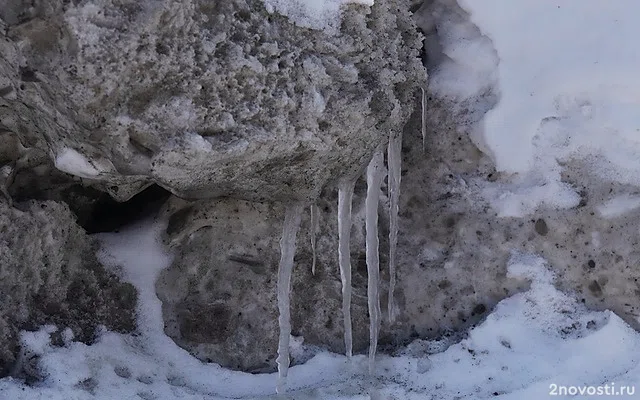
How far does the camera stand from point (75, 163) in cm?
163

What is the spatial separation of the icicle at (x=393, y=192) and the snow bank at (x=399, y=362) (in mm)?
220

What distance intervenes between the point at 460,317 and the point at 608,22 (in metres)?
0.88

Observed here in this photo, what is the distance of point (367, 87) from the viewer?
1746 mm

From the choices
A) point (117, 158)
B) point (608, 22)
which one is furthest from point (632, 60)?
point (117, 158)

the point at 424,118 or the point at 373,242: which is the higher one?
the point at 424,118

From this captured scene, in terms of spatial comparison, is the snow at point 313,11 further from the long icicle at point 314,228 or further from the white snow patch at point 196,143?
the long icicle at point 314,228

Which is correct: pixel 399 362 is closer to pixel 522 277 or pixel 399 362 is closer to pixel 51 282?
pixel 522 277

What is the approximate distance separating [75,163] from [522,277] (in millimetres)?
1170

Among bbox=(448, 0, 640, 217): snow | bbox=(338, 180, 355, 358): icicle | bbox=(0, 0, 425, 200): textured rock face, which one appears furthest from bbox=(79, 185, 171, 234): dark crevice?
bbox=(448, 0, 640, 217): snow

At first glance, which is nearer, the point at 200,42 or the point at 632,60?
the point at 200,42

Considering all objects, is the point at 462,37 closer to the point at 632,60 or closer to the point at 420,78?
the point at 420,78

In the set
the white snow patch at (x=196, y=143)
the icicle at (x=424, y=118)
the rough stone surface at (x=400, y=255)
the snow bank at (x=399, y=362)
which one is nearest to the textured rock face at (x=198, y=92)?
the white snow patch at (x=196, y=143)

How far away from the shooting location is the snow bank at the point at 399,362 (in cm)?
178

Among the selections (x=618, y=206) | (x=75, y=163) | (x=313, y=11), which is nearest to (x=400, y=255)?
(x=618, y=206)
